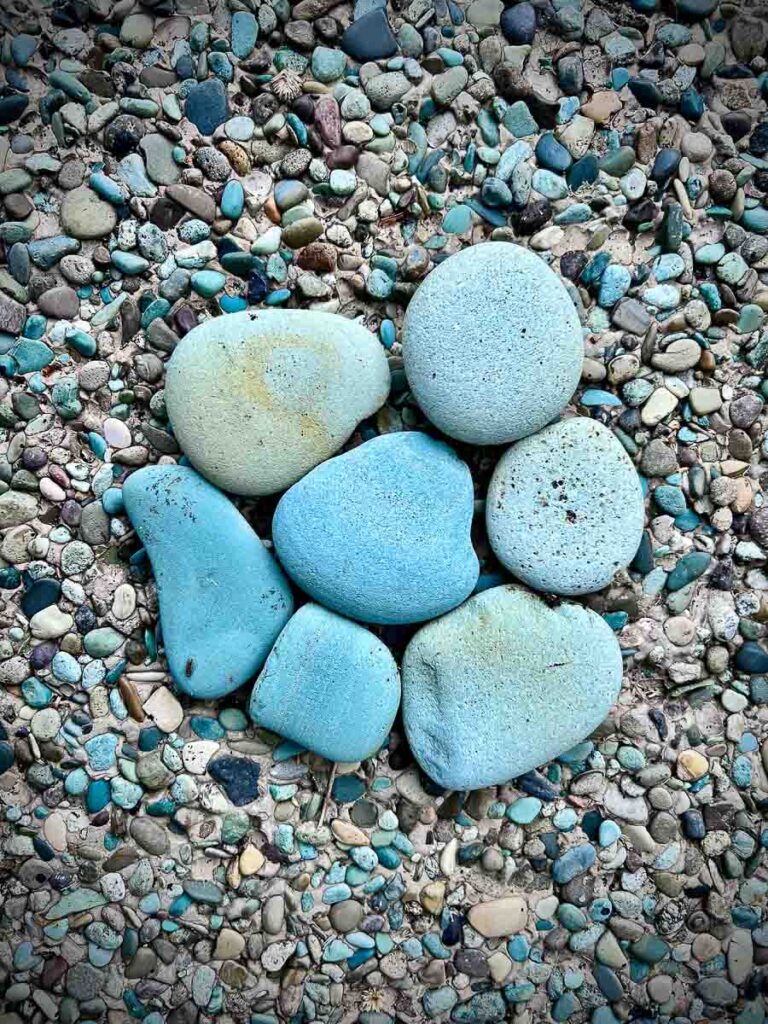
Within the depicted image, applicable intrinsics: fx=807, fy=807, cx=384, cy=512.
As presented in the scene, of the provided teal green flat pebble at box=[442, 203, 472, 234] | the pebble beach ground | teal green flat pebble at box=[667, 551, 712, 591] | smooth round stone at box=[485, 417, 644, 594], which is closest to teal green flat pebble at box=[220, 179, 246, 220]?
the pebble beach ground

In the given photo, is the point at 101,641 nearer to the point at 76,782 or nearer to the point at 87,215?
the point at 76,782

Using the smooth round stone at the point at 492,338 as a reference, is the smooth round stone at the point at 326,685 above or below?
below

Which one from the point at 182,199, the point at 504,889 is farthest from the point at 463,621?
the point at 182,199

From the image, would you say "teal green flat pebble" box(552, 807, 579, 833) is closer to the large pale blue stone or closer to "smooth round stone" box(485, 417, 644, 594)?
"smooth round stone" box(485, 417, 644, 594)

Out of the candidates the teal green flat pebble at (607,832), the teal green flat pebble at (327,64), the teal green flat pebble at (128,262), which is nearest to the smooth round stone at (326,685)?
the teal green flat pebble at (607,832)

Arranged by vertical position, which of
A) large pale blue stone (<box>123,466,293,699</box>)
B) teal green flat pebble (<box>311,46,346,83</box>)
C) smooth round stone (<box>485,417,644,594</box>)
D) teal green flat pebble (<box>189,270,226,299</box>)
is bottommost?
large pale blue stone (<box>123,466,293,699</box>)

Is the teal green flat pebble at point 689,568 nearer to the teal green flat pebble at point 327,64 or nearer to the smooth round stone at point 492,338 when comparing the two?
the smooth round stone at point 492,338

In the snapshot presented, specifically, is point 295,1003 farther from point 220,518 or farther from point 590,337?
point 590,337

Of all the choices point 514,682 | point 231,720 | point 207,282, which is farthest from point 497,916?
point 207,282
